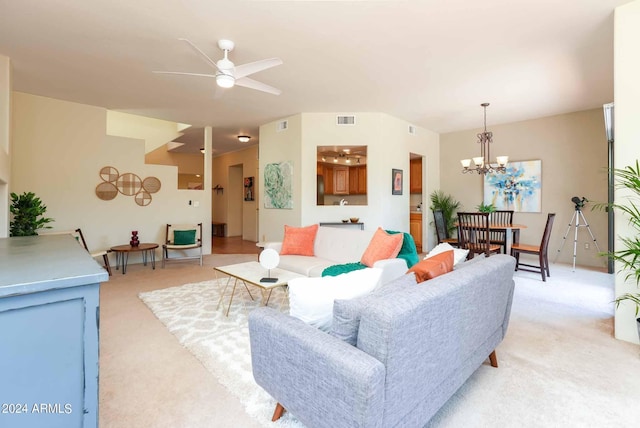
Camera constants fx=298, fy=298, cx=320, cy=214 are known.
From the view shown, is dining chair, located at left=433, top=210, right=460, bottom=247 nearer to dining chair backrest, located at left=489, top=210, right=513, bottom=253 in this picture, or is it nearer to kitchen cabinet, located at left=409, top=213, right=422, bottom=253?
dining chair backrest, located at left=489, top=210, right=513, bottom=253

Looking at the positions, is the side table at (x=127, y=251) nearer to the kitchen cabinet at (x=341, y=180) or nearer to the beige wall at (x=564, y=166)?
the kitchen cabinet at (x=341, y=180)

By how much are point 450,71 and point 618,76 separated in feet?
5.38

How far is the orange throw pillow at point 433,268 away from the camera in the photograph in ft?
5.30

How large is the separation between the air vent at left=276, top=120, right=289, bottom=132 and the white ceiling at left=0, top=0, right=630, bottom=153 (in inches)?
25.4

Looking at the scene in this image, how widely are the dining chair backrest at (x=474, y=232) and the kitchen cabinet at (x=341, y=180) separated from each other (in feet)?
12.8

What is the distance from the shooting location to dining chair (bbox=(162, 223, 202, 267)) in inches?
205

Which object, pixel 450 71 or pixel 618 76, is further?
pixel 450 71

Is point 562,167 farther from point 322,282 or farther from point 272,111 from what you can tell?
point 322,282

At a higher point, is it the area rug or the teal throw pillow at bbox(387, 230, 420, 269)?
the teal throw pillow at bbox(387, 230, 420, 269)

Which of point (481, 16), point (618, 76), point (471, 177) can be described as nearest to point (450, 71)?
point (481, 16)

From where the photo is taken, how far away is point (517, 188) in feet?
19.5

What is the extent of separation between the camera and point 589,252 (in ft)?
17.3

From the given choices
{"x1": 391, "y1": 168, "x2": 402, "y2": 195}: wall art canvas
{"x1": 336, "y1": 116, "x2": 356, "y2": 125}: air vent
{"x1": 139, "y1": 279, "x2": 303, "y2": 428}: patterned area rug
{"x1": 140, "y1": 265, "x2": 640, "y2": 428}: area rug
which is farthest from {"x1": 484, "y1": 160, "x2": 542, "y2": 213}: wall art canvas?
{"x1": 139, "y1": 279, "x2": 303, "y2": 428}: patterned area rug

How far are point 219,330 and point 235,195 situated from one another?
708 centimetres
